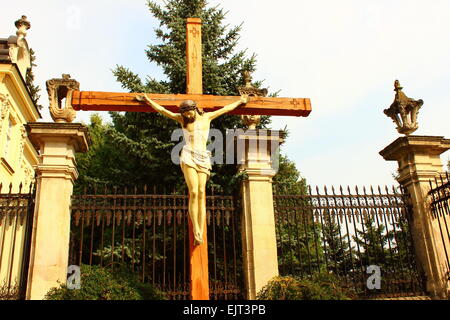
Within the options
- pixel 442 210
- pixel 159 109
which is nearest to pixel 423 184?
pixel 442 210

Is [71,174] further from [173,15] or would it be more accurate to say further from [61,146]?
[173,15]

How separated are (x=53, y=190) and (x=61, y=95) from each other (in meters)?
1.87

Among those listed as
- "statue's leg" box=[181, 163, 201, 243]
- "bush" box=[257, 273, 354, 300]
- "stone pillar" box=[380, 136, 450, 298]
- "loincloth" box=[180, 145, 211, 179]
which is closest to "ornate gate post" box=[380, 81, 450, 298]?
"stone pillar" box=[380, 136, 450, 298]

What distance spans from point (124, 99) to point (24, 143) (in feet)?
42.3

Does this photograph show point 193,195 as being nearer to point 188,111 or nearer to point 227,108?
point 188,111

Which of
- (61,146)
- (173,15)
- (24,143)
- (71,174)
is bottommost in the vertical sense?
(71,174)

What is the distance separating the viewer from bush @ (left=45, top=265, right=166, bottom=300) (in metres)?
5.28

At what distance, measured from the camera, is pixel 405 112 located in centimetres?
819

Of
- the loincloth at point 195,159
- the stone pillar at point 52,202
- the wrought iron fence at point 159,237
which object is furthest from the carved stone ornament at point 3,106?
the loincloth at point 195,159

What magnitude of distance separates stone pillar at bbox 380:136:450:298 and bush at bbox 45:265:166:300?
4.94m

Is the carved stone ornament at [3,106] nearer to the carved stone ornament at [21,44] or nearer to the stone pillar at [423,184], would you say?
the carved stone ornament at [21,44]

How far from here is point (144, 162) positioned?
38.5 feet
